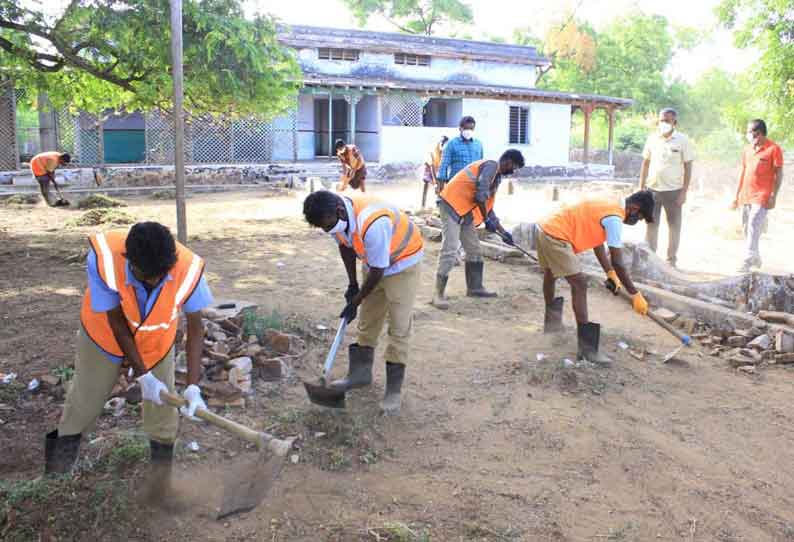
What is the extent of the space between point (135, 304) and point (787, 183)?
931 inches

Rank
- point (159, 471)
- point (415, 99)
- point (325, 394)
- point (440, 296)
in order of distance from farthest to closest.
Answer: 1. point (415, 99)
2. point (440, 296)
3. point (325, 394)
4. point (159, 471)

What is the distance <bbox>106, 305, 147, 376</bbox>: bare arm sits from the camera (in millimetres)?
2682

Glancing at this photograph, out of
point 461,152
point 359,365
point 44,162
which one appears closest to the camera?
point 359,365

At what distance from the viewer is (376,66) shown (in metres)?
24.1

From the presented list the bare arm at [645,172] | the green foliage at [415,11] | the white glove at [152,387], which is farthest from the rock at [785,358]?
the green foliage at [415,11]

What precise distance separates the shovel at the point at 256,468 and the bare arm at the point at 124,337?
167 millimetres

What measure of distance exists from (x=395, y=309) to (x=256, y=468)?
4.69 feet

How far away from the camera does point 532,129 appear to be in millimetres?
24547

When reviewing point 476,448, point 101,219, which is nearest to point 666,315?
point 476,448

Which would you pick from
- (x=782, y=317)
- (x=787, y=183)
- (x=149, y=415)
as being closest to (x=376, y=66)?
(x=787, y=183)

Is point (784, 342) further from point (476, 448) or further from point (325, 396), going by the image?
point (325, 396)

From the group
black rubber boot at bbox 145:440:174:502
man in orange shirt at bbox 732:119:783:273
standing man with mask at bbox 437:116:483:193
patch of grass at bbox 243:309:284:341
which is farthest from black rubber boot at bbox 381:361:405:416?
man in orange shirt at bbox 732:119:783:273

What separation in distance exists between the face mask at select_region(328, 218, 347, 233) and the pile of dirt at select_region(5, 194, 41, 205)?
488 inches

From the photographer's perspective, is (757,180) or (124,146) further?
(124,146)
